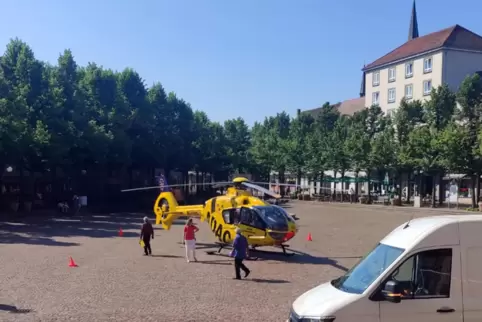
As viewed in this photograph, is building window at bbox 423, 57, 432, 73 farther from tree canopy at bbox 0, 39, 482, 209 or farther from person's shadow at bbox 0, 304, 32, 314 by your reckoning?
person's shadow at bbox 0, 304, 32, 314

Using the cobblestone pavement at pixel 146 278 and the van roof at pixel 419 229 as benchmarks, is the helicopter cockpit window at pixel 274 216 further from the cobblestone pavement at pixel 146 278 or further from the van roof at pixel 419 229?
the van roof at pixel 419 229

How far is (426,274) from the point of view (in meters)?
7.02

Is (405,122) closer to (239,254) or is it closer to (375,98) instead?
(375,98)

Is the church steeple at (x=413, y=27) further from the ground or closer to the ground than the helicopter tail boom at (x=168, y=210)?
further from the ground

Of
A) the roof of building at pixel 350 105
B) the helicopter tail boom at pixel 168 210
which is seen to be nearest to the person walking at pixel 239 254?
the helicopter tail boom at pixel 168 210

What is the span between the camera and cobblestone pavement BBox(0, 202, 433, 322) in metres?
11.5

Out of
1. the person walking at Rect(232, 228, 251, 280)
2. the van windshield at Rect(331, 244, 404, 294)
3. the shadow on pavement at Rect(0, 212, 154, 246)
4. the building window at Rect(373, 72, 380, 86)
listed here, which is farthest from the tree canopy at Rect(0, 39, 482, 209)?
the van windshield at Rect(331, 244, 404, 294)

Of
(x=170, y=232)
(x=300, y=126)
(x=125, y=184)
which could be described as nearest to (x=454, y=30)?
(x=300, y=126)

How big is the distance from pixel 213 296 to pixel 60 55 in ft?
126

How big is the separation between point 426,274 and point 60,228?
27256 mm

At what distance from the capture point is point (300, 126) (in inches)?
3610

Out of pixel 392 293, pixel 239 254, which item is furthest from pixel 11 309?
pixel 392 293

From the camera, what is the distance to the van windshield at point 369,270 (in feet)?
23.6

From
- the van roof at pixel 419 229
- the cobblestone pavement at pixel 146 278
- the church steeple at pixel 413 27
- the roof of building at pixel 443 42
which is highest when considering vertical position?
the church steeple at pixel 413 27
